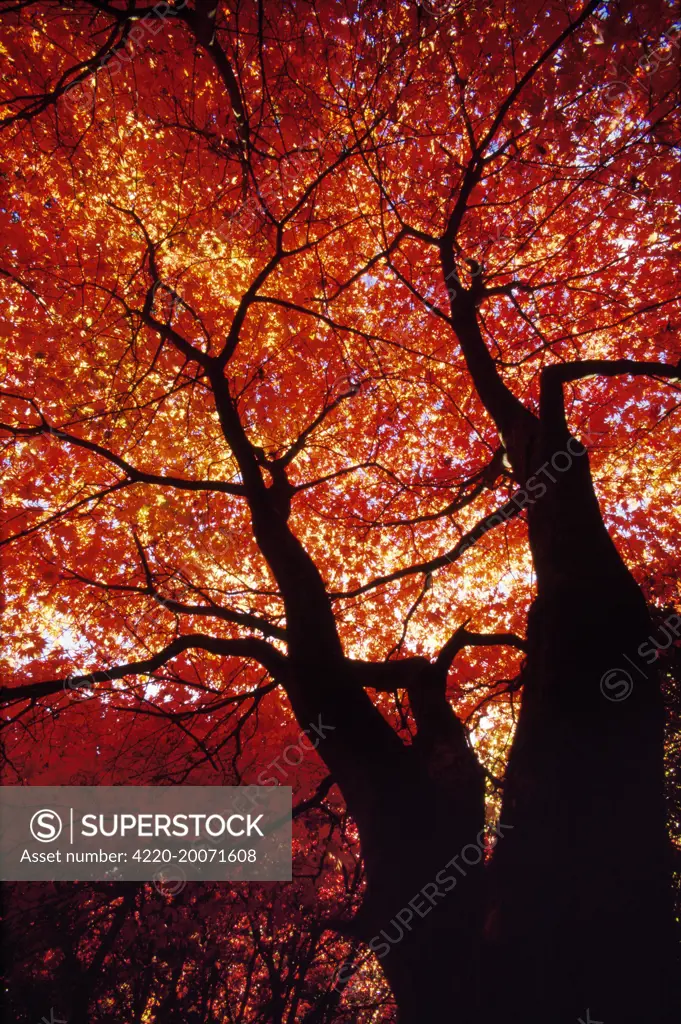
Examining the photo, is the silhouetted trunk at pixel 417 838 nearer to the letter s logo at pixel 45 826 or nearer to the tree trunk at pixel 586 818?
the tree trunk at pixel 586 818

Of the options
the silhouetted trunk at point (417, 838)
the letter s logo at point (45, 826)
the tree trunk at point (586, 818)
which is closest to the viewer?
the tree trunk at point (586, 818)

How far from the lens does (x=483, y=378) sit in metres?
4.69

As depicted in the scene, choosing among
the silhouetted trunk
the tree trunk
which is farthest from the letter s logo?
the tree trunk

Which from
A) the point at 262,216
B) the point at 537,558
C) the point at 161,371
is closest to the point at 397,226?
the point at 262,216

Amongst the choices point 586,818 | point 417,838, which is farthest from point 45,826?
point 586,818

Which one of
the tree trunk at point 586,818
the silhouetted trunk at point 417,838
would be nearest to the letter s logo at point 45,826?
the silhouetted trunk at point 417,838

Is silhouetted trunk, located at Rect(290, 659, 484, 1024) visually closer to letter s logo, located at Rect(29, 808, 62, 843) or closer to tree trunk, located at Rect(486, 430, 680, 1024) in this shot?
tree trunk, located at Rect(486, 430, 680, 1024)

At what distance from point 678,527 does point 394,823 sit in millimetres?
7632

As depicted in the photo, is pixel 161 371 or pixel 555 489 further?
pixel 161 371

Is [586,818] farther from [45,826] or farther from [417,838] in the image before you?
[45,826]

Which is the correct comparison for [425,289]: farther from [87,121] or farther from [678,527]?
[678,527]

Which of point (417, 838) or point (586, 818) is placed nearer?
point (586, 818)

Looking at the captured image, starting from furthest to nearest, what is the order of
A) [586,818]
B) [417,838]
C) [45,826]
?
[45,826]
[417,838]
[586,818]

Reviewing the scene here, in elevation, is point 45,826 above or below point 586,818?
above
